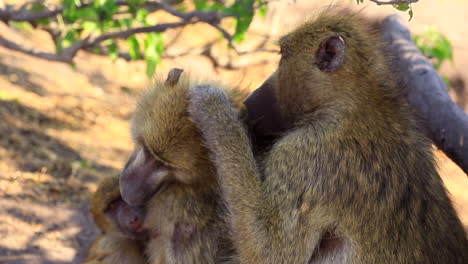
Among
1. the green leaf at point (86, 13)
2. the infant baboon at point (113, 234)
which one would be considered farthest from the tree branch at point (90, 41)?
the infant baboon at point (113, 234)

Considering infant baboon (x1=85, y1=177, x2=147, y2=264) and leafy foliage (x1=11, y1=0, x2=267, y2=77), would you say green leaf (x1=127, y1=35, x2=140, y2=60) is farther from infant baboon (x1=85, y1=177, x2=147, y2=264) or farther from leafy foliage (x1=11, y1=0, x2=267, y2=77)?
infant baboon (x1=85, y1=177, x2=147, y2=264)

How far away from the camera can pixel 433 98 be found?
126 inches

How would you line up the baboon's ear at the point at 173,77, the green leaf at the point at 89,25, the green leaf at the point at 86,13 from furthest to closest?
the green leaf at the point at 89,25, the green leaf at the point at 86,13, the baboon's ear at the point at 173,77

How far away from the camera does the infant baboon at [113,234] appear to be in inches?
115

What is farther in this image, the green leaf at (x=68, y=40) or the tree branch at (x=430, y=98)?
the green leaf at (x=68, y=40)

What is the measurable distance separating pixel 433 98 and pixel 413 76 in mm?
303

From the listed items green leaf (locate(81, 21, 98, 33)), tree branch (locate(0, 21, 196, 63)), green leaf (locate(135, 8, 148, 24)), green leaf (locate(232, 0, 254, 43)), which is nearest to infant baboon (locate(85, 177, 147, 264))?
tree branch (locate(0, 21, 196, 63))

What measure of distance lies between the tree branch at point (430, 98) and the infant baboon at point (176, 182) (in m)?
1.01

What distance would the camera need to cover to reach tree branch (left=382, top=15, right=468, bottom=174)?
2.77 metres

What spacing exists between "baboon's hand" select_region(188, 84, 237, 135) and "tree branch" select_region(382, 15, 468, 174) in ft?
2.78

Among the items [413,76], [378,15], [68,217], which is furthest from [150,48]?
[413,76]

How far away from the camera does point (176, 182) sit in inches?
103

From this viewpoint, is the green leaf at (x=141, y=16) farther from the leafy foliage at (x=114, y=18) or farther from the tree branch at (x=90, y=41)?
the tree branch at (x=90, y=41)

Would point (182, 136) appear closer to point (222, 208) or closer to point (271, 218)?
point (222, 208)
